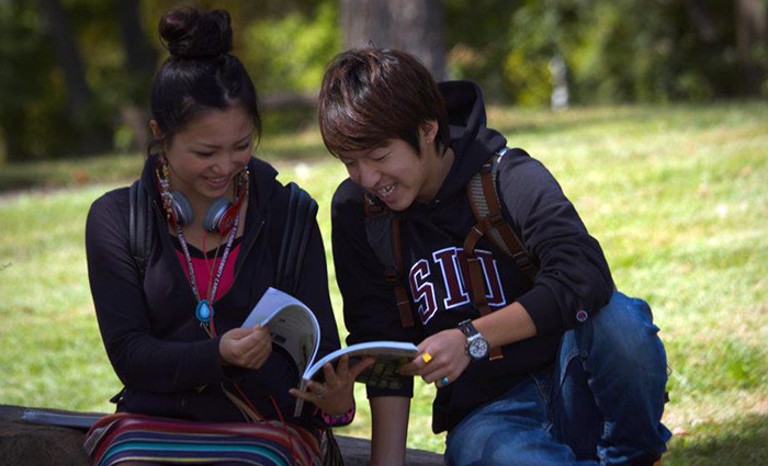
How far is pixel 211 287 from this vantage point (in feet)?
11.0

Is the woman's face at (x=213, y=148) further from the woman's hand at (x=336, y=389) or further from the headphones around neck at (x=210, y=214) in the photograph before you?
the woman's hand at (x=336, y=389)

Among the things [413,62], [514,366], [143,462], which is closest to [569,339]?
[514,366]

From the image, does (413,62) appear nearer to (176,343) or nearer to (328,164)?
(176,343)

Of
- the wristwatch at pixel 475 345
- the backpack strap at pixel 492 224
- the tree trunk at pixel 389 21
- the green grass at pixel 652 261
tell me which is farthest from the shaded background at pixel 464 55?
the wristwatch at pixel 475 345

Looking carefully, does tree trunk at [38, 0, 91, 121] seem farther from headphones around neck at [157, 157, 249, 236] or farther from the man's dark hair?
the man's dark hair

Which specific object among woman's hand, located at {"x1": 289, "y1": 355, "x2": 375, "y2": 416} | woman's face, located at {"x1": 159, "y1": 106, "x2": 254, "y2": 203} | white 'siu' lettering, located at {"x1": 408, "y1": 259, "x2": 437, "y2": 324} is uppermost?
woman's face, located at {"x1": 159, "y1": 106, "x2": 254, "y2": 203}

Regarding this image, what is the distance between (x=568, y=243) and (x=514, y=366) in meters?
0.42

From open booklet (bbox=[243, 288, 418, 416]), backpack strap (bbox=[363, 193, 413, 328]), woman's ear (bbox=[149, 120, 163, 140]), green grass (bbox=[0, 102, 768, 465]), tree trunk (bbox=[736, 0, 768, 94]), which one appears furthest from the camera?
tree trunk (bbox=[736, 0, 768, 94])

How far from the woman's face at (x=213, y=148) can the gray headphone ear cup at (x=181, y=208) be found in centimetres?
5

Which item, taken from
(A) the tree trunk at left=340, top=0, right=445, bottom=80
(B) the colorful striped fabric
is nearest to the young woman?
(B) the colorful striped fabric

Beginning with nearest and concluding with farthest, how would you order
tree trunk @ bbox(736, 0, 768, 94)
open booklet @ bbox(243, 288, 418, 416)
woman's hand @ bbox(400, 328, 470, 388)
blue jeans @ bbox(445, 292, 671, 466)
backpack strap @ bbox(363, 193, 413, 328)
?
open booklet @ bbox(243, 288, 418, 416) → woman's hand @ bbox(400, 328, 470, 388) → blue jeans @ bbox(445, 292, 671, 466) → backpack strap @ bbox(363, 193, 413, 328) → tree trunk @ bbox(736, 0, 768, 94)

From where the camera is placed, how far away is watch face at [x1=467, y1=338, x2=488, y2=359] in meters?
3.12

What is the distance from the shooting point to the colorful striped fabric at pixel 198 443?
3205 mm

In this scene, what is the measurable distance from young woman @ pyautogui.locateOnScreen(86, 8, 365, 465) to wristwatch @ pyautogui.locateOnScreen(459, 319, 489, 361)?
32cm
